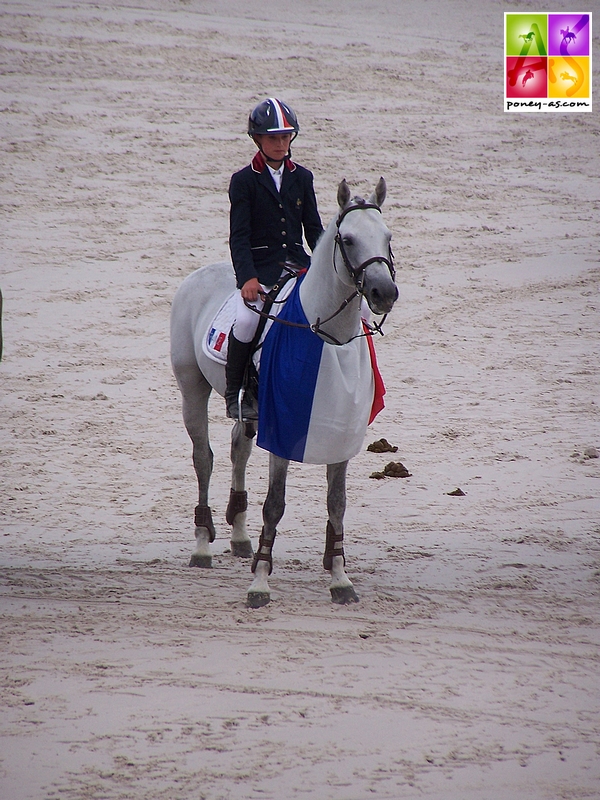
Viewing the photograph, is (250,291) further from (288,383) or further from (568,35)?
(568,35)

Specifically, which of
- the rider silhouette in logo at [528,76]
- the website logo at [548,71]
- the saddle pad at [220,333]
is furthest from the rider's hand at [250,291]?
the rider silhouette in logo at [528,76]

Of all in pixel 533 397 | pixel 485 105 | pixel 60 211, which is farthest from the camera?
pixel 485 105

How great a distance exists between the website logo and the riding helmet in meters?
11.0

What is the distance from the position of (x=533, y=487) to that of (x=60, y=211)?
7194 millimetres

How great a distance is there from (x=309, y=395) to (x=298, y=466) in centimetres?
275

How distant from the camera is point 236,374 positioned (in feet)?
16.3

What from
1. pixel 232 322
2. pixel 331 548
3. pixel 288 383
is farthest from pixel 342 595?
pixel 232 322

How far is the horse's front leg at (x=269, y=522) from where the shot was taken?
489 centimetres

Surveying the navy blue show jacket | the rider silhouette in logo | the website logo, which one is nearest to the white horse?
the navy blue show jacket

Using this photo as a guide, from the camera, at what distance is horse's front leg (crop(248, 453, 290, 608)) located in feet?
16.0

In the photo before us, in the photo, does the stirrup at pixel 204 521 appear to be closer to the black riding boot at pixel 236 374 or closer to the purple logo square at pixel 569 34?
the black riding boot at pixel 236 374

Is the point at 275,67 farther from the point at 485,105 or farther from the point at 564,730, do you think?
the point at 564,730

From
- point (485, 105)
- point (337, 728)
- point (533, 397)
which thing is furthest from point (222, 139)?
point (337, 728)

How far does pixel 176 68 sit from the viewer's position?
14.9 metres
